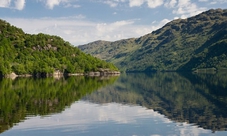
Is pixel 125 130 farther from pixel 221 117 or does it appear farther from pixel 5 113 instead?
pixel 5 113

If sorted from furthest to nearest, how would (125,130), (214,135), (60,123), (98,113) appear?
(98,113) → (60,123) → (125,130) → (214,135)

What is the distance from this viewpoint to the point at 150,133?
3884 centimetres

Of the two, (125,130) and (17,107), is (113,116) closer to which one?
(125,130)

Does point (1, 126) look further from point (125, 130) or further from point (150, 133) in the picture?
point (150, 133)

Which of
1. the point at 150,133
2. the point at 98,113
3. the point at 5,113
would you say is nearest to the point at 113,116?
the point at 98,113

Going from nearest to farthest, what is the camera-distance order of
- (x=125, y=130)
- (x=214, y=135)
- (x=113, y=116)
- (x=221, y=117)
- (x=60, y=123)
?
(x=214, y=135) → (x=125, y=130) → (x=60, y=123) → (x=221, y=117) → (x=113, y=116)

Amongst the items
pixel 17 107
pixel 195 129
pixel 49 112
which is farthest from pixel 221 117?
pixel 17 107

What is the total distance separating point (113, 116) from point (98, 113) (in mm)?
5514

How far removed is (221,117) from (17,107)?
37.5 m

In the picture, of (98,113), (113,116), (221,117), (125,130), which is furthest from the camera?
(98,113)

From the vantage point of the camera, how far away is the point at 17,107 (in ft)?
191

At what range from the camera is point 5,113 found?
50.7m

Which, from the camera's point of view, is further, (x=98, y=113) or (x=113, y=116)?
(x=98, y=113)

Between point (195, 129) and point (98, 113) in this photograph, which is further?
point (98, 113)
